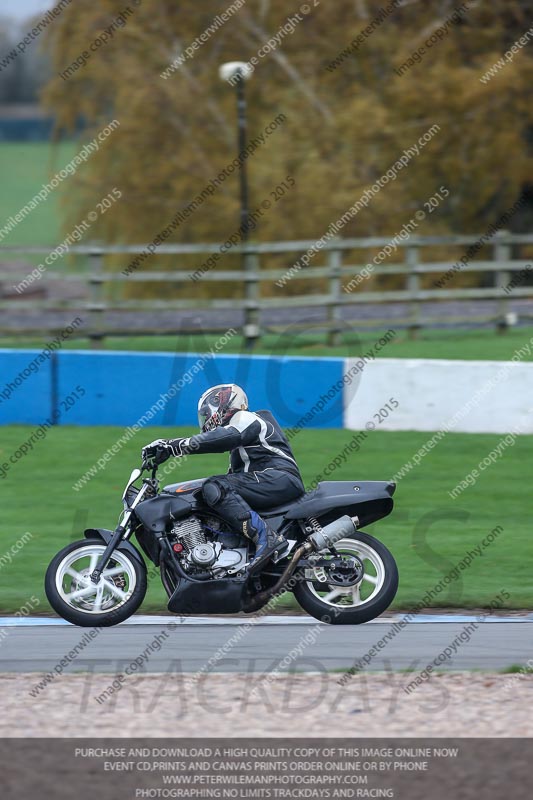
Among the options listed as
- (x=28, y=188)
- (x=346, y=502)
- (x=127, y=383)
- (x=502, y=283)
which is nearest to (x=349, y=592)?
(x=346, y=502)

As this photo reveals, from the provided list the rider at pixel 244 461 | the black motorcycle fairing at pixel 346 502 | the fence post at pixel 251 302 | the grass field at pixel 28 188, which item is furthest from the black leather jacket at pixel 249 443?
the grass field at pixel 28 188

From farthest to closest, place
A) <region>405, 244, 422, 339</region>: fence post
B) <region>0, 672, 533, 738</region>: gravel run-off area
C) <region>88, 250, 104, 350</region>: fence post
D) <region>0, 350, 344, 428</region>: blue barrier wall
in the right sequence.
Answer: <region>405, 244, 422, 339</region>: fence post → <region>88, 250, 104, 350</region>: fence post → <region>0, 350, 344, 428</region>: blue barrier wall → <region>0, 672, 533, 738</region>: gravel run-off area

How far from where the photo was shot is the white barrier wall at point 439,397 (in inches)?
553

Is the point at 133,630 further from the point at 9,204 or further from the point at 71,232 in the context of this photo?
the point at 9,204

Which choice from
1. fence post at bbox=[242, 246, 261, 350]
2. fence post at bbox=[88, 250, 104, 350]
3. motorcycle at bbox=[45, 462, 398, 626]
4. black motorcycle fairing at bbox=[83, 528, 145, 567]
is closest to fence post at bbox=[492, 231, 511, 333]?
fence post at bbox=[242, 246, 261, 350]

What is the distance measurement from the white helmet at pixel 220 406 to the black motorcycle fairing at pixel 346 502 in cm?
68

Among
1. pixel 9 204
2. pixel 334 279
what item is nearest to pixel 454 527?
pixel 334 279

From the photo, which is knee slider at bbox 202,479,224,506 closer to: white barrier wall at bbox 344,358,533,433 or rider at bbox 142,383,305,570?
rider at bbox 142,383,305,570

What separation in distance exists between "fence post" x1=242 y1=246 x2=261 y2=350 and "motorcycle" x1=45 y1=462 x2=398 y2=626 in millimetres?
11433

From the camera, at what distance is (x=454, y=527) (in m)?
10.8

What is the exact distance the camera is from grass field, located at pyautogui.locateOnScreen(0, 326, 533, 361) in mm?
18609

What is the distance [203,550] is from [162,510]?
0.34 metres

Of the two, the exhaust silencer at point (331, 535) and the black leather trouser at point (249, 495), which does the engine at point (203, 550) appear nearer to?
the black leather trouser at point (249, 495)

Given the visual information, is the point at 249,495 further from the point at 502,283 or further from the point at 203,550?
the point at 502,283
